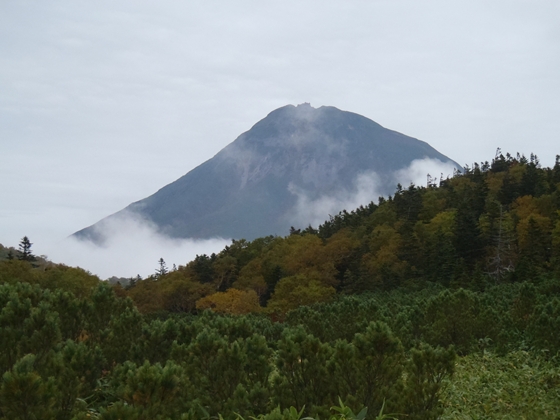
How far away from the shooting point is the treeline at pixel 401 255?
139 ft

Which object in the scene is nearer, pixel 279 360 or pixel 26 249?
pixel 279 360

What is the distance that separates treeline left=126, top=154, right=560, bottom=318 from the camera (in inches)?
1671

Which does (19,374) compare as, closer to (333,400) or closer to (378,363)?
(333,400)

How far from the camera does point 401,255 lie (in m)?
50.0

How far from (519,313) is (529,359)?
143 inches

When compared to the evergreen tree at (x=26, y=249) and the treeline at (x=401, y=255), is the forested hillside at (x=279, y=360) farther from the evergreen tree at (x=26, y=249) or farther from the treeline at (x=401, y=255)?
the evergreen tree at (x=26, y=249)

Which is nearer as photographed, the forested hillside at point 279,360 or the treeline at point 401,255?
the forested hillside at point 279,360

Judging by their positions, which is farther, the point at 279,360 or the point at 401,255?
the point at 401,255

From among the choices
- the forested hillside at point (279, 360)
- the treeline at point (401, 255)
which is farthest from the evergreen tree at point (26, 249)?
the forested hillside at point (279, 360)

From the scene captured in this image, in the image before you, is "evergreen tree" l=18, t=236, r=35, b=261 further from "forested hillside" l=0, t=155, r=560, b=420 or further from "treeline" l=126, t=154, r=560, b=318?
"forested hillside" l=0, t=155, r=560, b=420

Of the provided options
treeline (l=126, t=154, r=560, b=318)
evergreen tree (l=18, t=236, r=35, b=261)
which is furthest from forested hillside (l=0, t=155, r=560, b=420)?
evergreen tree (l=18, t=236, r=35, b=261)


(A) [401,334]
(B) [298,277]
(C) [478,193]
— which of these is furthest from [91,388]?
(C) [478,193]

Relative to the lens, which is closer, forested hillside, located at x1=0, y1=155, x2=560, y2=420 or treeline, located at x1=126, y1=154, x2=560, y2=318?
forested hillside, located at x1=0, y1=155, x2=560, y2=420

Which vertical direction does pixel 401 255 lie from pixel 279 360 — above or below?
→ below
